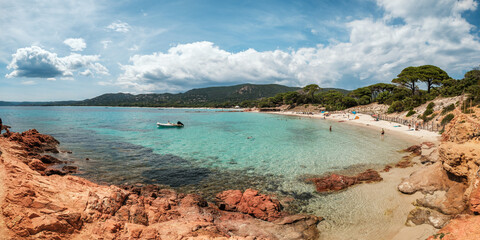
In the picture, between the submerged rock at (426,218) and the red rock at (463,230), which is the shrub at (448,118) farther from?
the red rock at (463,230)

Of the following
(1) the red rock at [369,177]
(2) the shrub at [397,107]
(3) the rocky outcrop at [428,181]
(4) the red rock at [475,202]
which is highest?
(2) the shrub at [397,107]

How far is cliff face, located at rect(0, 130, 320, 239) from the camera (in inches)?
230

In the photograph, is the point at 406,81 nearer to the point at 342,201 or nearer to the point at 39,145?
the point at 342,201

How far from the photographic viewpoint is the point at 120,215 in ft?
25.6

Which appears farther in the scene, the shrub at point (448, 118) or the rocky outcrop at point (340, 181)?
the shrub at point (448, 118)

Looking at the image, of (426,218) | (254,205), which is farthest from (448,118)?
(254,205)

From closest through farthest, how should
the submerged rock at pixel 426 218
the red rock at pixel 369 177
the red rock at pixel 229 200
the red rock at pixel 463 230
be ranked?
1. the red rock at pixel 463 230
2. the submerged rock at pixel 426 218
3. the red rock at pixel 229 200
4. the red rock at pixel 369 177

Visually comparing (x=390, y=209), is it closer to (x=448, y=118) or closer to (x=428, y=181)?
(x=428, y=181)

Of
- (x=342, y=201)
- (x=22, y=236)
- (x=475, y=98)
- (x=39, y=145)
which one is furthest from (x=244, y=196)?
(x=475, y=98)

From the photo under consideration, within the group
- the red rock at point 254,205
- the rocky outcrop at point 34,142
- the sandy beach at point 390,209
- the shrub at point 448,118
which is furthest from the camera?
the shrub at point 448,118

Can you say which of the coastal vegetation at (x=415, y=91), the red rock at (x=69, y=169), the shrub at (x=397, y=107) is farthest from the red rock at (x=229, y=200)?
the shrub at (x=397, y=107)

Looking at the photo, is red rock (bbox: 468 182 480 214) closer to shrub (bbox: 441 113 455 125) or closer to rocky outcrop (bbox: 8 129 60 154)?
rocky outcrop (bbox: 8 129 60 154)

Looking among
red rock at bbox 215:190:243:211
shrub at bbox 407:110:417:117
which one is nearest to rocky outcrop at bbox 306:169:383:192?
red rock at bbox 215:190:243:211

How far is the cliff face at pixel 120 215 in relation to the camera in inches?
230
